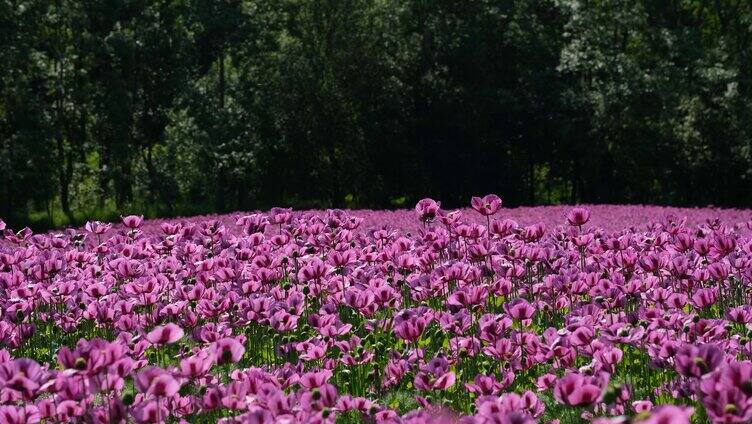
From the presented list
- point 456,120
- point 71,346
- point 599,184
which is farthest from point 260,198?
point 71,346

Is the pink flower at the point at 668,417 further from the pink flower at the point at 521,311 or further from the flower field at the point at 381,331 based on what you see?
the pink flower at the point at 521,311

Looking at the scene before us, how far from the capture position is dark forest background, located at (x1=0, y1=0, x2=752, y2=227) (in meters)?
34.9

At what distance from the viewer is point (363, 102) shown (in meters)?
39.1

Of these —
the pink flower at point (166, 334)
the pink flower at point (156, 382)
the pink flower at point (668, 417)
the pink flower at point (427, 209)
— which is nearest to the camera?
the pink flower at point (668, 417)

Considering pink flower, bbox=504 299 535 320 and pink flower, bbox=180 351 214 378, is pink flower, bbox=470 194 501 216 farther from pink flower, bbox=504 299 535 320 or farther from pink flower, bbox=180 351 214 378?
Answer: pink flower, bbox=180 351 214 378

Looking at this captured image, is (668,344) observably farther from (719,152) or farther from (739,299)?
(719,152)

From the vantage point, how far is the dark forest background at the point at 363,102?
34938 mm

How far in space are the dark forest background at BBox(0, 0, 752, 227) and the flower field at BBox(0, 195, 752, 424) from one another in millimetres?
27013

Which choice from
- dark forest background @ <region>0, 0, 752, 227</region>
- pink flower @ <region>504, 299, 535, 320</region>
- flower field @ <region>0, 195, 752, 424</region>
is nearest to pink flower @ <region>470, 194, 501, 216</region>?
flower field @ <region>0, 195, 752, 424</region>

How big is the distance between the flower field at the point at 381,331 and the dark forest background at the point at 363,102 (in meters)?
27.0

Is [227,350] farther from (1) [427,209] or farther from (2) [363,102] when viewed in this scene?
(2) [363,102]

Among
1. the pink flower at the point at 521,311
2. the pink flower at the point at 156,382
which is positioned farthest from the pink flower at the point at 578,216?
the pink flower at the point at 156,382

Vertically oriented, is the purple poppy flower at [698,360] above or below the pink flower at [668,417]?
below

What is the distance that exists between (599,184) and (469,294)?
36.7m
